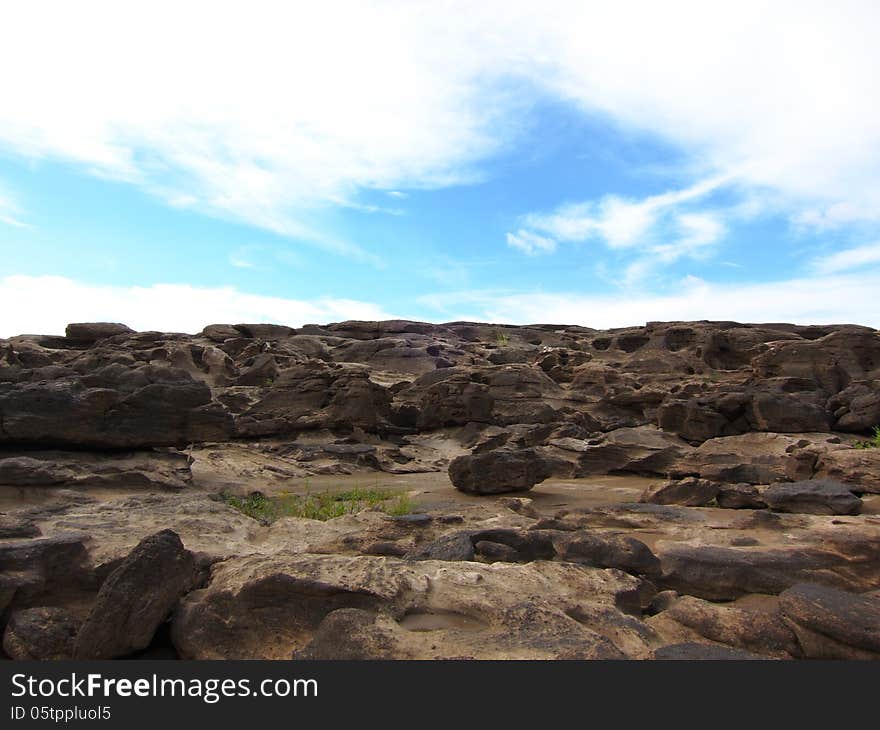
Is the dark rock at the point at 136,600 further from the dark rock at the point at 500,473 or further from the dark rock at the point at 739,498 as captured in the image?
the dark rock at the point at 739,498

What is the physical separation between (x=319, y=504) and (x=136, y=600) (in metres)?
5.07

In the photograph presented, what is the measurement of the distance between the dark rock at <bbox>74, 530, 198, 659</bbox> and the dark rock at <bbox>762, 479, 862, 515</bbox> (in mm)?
6939

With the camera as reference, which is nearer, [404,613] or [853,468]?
[404,613]

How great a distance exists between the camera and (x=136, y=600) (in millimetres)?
3871

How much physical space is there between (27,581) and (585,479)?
989 centimetres

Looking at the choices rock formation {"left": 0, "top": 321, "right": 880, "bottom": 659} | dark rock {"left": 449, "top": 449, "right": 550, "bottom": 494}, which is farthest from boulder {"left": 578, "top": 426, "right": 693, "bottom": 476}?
dark rock {"left": 449, "top": 449, "right": 550, "bottom": 494}

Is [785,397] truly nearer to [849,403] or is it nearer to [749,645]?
[849,403]

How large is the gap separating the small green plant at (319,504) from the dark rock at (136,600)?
8.91 ft

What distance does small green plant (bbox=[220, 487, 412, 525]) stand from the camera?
25.8 feet

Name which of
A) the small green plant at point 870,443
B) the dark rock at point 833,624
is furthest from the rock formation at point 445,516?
the small green plant at point 870,443

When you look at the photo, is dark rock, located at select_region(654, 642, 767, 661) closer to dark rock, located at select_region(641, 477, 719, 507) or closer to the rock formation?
the rock formation

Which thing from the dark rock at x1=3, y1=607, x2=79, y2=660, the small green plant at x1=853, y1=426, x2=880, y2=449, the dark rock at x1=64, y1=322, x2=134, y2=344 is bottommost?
the dark rock at x1=3, y1=607, x2=79, y2=660

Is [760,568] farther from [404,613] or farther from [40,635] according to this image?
[40,635]

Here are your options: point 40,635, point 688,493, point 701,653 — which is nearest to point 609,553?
point 701,653
